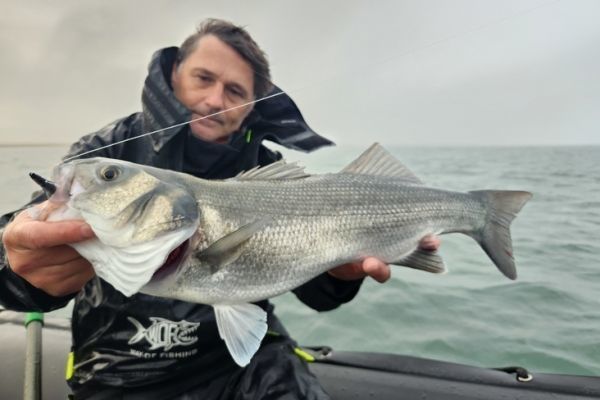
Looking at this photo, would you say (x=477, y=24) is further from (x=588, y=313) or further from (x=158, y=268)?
(x=588, y=313)

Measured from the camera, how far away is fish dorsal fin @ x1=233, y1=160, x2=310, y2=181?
1.81 m

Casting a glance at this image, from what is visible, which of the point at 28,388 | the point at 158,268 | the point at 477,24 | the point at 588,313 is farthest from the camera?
the point at 588,313

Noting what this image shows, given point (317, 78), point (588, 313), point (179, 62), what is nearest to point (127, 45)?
point (179, 62)

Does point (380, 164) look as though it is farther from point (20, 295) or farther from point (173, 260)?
point (20, 295)

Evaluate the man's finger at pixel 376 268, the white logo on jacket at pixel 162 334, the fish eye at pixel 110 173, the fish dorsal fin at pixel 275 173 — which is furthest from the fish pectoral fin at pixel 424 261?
the fish eye at pixel 110 173

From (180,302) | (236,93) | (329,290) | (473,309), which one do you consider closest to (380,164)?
(329,290)

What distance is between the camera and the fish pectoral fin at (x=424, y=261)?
2125 millimetres

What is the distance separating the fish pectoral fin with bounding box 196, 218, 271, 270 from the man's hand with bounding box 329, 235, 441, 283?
61cm

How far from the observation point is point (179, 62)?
2.41 metres

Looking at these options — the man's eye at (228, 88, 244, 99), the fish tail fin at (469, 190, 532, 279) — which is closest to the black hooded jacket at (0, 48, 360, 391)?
the man's eye at (228, 88, 244, 99)

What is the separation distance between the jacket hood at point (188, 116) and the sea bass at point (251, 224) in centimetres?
51

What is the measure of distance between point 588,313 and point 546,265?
139cm

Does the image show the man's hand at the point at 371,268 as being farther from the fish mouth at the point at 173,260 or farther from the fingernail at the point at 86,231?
the fingernail at the point at 86,231

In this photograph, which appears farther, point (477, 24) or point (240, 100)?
point (477, 24)
